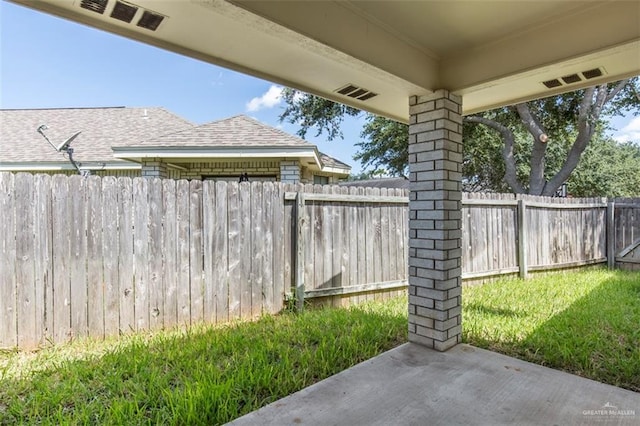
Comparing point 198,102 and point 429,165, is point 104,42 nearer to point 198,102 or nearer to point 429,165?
point 198,102

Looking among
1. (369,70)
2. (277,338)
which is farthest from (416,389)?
(369,70)

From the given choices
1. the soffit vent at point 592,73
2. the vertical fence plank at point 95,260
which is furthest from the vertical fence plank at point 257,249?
the soffit vent at point 592,73

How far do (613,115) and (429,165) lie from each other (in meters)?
13.0

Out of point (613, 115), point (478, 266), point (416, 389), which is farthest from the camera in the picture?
point (613, 115)

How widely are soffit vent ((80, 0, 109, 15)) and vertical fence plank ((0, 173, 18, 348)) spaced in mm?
2319

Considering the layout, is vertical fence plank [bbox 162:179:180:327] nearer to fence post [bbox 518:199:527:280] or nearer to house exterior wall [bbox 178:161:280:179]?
house exterior wall [bbox 178:161:280:179]

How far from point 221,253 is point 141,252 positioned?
829 millimetres

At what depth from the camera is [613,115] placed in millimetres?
11859

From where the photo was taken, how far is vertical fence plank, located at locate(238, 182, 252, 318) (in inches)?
161

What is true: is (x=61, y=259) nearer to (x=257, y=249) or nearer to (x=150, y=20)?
(x=257, y=249)

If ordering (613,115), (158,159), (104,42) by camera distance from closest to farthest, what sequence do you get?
(158,159), (104,42), (613,115)

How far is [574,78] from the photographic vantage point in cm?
270

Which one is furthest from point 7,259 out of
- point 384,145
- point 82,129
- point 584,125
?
point 384,145

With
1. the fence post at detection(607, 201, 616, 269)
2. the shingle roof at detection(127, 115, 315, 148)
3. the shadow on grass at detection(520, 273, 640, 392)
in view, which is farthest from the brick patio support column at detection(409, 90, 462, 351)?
the fence post at detection(607, 201, 616, 269)
